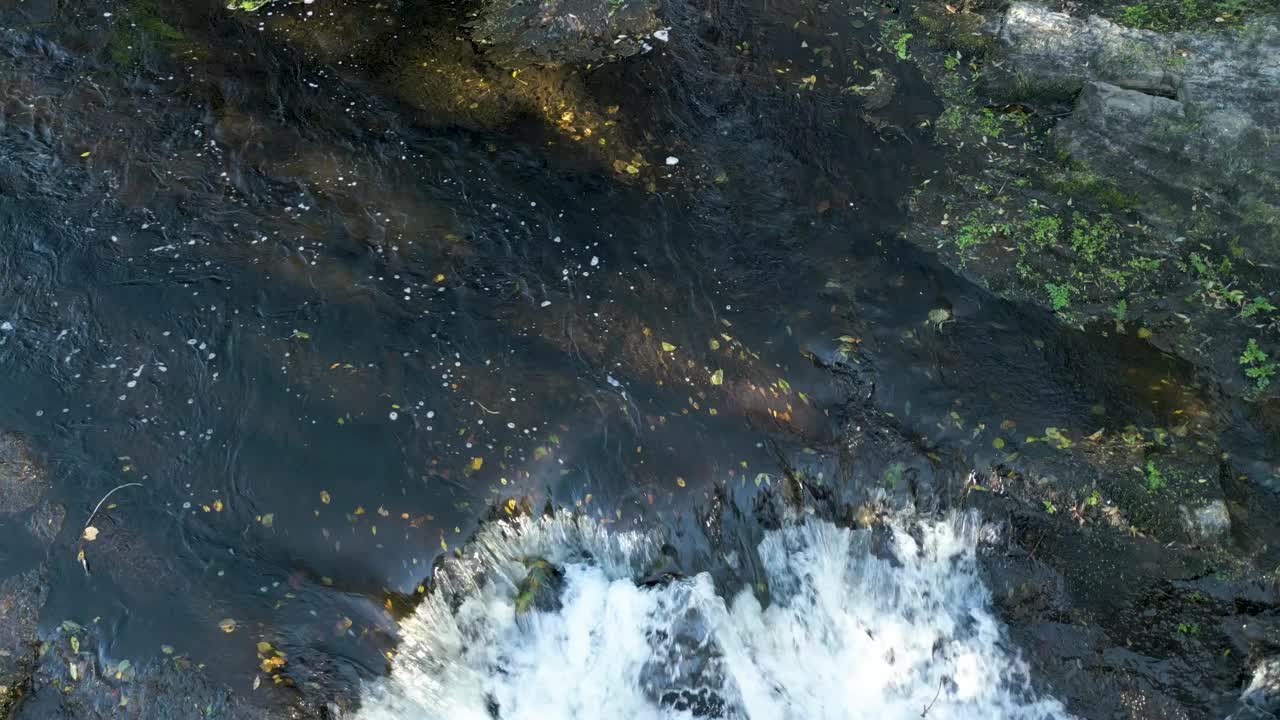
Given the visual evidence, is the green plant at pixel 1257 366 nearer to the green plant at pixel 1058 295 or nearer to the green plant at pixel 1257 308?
the green plant at pixel 1257 308

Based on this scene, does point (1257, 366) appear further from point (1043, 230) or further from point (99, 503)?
point (99, 503)

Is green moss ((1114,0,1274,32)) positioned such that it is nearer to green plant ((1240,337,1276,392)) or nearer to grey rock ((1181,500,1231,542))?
green plant ((1240,337,1276,392))

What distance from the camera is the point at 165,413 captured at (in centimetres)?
645

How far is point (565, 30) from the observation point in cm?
893

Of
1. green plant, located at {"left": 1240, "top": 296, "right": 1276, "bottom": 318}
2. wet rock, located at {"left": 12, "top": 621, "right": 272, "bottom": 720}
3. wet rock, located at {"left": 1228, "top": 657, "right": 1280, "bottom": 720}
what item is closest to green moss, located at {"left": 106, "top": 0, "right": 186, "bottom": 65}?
wet rock, located at {"left": 12, "top": 621, "right": 272, "bottom": 720}

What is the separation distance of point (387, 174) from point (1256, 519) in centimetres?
718

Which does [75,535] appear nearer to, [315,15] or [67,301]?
[67,301]

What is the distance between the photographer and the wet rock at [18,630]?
18.4 feet

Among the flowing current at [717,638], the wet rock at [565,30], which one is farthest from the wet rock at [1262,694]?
the wet rock at [565,30]

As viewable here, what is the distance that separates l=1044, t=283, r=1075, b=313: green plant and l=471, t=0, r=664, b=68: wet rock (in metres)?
4.49

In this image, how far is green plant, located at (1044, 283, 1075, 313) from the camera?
698cm

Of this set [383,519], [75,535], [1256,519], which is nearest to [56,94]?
[75,535]

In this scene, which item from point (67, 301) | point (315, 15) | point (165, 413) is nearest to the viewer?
point (165, 413)

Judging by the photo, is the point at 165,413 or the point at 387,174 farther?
the point at 387,174
